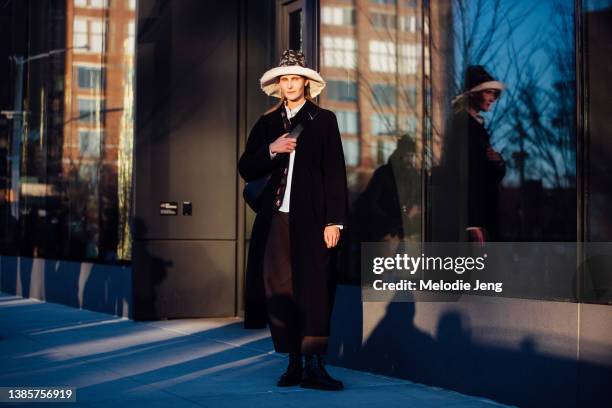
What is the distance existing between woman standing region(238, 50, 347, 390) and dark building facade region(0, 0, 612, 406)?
75 cm

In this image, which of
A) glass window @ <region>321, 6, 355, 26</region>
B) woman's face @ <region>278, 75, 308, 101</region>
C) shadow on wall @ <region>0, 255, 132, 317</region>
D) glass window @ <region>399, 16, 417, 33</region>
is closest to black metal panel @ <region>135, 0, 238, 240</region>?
shadow on wall @ <region>0, 255, 132, 317</region>

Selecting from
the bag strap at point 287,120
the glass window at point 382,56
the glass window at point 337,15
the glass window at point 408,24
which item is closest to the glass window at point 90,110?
the glass window at point 337,15

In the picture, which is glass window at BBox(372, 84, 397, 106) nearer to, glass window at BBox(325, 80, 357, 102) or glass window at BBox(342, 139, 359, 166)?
glass window at BBox(325, 80, 357, 102)

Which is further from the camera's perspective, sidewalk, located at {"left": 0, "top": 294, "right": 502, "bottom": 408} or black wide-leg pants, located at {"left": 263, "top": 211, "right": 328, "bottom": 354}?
black wide-leg pants, located at {"left": 263, "top": 211, "right": 328, "bottom": 354}

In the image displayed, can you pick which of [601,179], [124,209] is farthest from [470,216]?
[124,209]

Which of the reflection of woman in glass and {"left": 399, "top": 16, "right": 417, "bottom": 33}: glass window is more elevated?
{"left": 399, "top": 16, "right": 417, "bottom": 33}: glass window

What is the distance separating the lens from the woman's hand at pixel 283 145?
681 cm

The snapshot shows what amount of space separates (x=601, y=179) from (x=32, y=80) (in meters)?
11.1

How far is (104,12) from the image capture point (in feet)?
43.5

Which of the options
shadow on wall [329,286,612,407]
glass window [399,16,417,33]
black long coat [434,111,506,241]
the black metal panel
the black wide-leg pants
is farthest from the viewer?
the black metal panel

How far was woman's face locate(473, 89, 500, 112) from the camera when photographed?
781cm

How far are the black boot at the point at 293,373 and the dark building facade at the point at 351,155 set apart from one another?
0.73 metres

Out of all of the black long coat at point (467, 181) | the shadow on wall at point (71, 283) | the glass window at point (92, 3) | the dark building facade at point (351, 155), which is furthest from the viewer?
the glass window at point (92, 3)

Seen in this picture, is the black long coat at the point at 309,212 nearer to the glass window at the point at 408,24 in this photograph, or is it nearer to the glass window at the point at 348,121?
the glass window at the point at 408,24
